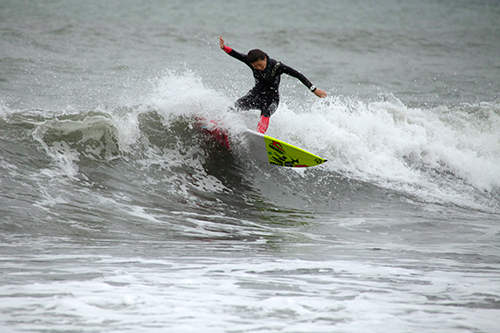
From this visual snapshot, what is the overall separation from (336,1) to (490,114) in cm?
2626

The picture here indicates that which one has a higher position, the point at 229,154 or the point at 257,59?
the point at 257,59

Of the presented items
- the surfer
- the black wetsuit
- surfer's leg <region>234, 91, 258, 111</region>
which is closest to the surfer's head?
the surfer

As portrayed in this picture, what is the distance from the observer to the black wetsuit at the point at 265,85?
6770mm

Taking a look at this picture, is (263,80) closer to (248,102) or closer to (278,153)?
(248,102)

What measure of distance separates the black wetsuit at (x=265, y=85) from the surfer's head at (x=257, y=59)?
107 mm

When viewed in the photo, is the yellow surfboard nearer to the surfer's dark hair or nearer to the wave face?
the wave face

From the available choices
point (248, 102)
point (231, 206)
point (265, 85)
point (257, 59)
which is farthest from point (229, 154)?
point (257, 59)

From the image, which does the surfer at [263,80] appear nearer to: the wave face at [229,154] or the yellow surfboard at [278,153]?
the yellow surfboard at [278,153]

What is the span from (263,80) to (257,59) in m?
0.47

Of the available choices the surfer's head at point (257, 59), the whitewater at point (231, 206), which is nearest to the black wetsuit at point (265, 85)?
the surfer's head at point (257, 59)

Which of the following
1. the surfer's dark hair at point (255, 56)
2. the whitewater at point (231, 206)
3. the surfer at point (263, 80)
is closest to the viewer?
the whitewater at point (231, 206)

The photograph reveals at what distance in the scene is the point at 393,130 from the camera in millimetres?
9609

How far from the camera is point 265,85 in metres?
6.97

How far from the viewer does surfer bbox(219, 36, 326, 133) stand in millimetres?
6633
